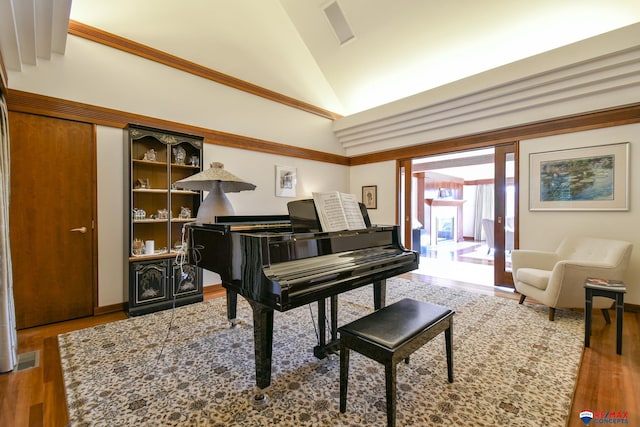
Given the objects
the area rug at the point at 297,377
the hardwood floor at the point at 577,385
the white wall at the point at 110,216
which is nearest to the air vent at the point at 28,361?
the hardwood floor at the point at 577,385

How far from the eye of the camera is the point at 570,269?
9.27ft

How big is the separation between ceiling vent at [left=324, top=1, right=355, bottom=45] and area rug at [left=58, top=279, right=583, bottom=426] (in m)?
4.26

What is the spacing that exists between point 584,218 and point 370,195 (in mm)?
3269

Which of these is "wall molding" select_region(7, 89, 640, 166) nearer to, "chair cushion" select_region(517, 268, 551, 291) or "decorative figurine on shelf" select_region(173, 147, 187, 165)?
"decorative figurine on shelf" select_region(173, 147, 187, 165)

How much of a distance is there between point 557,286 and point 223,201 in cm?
347

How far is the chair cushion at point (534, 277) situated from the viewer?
303 centimetres

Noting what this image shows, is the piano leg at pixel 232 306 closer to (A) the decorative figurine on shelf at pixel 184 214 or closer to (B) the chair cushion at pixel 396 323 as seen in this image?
(A) the decorative figurine on shelf at pixel 184 214

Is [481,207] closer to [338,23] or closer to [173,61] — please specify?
[338,23]

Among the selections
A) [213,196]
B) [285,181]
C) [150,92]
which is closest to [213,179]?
[213,196]

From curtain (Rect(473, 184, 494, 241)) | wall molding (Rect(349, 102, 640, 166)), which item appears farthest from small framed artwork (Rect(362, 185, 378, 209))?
curtain (Rect(473, 184, 494, 241))

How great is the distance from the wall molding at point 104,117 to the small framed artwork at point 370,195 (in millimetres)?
2196

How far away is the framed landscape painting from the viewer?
3.29 m

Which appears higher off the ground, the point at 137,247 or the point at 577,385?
the point at 137,247

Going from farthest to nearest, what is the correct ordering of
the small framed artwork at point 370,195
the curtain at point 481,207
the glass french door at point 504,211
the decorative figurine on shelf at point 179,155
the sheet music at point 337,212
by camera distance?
1. the curtain at point 481,207
2. the small framed artwork at point 370,195
3. the glass french door at point 504,211
4. the decorative figurine on shelf at point 179,155
5. the sheet music at point 337,212
